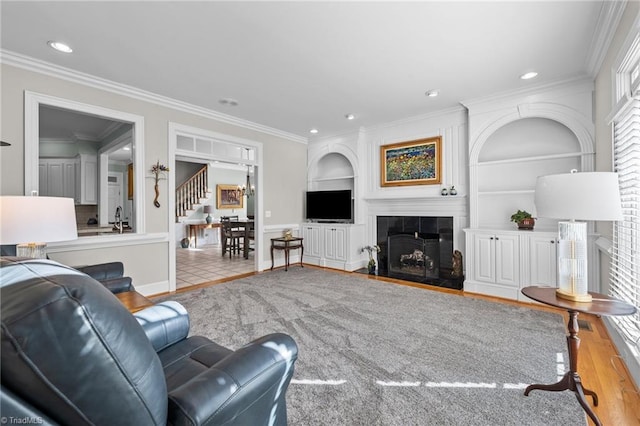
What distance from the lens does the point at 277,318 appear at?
3.12 m

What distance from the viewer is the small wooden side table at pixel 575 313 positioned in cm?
154

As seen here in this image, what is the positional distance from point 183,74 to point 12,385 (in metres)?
3.48

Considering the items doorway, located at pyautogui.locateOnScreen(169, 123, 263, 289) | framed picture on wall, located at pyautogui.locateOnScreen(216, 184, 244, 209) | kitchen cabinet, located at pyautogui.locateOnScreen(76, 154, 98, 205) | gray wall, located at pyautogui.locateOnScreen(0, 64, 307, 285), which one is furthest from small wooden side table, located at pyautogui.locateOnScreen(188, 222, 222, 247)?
gray wall, located at pyautogui.locateOnScreen(0, 64, 307, 285)

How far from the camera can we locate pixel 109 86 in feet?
11.8

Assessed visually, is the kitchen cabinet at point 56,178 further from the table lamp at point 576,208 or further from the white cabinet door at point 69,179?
the table lamp at point 576,208

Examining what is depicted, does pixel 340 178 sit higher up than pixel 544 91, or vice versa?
pixel 544 91

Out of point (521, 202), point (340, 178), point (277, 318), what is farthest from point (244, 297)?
point (521, 202)

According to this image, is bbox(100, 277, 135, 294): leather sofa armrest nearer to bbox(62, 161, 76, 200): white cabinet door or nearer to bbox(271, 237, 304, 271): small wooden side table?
bbox(271, 237, 304, 271): small wooden side table

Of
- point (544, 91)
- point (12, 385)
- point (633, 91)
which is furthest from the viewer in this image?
point (544, 91)

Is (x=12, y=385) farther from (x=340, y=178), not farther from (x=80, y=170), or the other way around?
Result: (x=80, y=170)

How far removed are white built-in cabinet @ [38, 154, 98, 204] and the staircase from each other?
3356mm

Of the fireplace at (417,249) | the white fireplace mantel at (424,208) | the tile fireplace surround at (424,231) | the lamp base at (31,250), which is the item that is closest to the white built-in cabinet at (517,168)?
the white fireplace mantel at (424,208)

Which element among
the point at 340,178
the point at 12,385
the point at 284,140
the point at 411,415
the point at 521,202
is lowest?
the point at 411,415

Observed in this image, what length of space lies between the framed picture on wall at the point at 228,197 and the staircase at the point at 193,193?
0.43m
